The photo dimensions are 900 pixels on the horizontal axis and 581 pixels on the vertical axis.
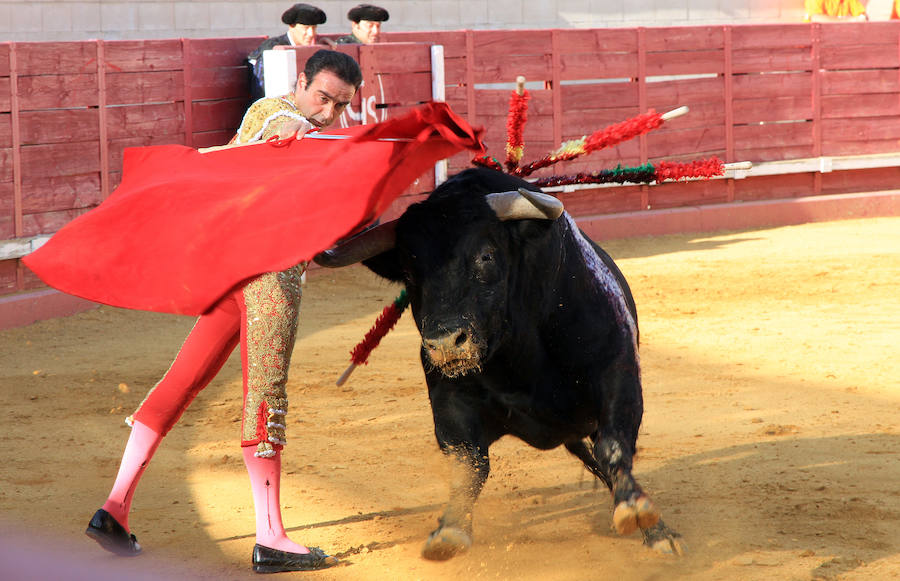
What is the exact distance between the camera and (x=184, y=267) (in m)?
2.65

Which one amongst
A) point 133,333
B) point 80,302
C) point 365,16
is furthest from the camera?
point 365,16

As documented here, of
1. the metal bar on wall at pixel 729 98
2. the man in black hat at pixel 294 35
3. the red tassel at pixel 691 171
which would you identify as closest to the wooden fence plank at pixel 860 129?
the metal bar on wall at pixel 729 98

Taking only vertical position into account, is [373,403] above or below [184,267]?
below

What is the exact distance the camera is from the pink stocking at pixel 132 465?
9.42 feet

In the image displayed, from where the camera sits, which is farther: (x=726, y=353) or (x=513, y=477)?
(x=726, y=353)

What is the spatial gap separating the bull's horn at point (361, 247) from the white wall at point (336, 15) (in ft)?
24.4

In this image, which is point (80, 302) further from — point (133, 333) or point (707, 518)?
point (707, 518)

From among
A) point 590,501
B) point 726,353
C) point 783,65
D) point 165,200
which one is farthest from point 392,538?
point 783,65

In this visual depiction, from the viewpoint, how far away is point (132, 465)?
9.53 ft

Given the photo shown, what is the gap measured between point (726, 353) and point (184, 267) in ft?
10.7

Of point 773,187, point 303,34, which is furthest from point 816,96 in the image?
point 303,34

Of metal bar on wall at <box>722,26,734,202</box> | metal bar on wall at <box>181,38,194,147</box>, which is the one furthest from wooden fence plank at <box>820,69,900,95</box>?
metal bar on wall at <box>181,38,194,147</box>

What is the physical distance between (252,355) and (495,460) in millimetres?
1262

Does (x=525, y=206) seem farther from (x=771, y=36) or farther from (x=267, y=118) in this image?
(x=771, y=36)
